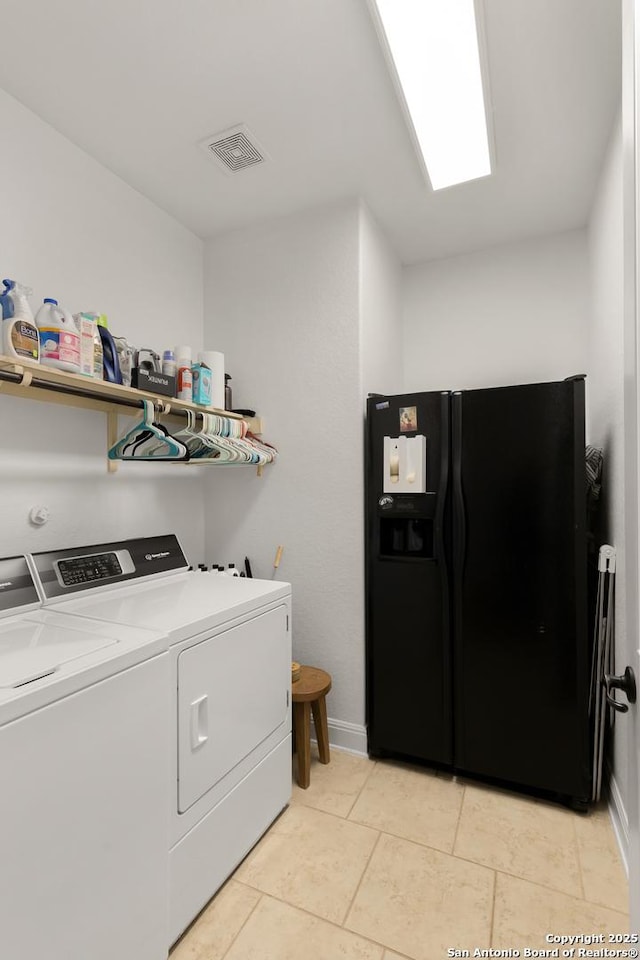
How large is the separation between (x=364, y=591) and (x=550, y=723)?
0.98 metres

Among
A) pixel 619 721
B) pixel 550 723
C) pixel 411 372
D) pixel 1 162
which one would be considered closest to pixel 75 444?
pixel 1 162

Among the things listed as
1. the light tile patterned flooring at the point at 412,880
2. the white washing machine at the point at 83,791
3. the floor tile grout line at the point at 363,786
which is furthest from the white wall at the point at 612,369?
the white washing machine at the point at 83,791

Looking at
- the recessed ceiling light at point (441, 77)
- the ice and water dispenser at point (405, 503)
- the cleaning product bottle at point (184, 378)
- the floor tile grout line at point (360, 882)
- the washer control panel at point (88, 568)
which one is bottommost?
the floor tile grout line at point (360, 882)

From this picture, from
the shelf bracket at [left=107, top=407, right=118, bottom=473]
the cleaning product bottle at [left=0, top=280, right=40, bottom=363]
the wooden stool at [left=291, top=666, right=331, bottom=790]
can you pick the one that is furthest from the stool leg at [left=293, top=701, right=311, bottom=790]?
the cleaning product bottle at [left=0, top=280, right=40, bottom=363]

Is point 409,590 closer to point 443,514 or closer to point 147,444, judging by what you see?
point 443,514

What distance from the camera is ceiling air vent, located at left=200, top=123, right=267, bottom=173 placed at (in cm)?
200

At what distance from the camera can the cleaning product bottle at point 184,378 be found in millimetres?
2199

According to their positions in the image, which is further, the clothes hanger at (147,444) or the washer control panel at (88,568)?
the clothes hanger at (147,444)

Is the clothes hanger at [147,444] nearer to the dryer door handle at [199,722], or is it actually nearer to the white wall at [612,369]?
the dryer door handle at [199,722]

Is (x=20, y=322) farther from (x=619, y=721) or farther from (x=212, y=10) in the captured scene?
(x=619, y=721)

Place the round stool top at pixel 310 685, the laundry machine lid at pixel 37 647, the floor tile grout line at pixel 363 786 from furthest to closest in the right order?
1. the round stool top at pixel 310 685
2. the floor tile grout line at pixel 363 786
3. the laundry machine lid at pixel 37 647

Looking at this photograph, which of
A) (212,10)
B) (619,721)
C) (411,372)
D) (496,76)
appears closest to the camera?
(212,10)

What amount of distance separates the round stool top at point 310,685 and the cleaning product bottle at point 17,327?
1.73 meters

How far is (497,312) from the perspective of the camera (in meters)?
2.93
